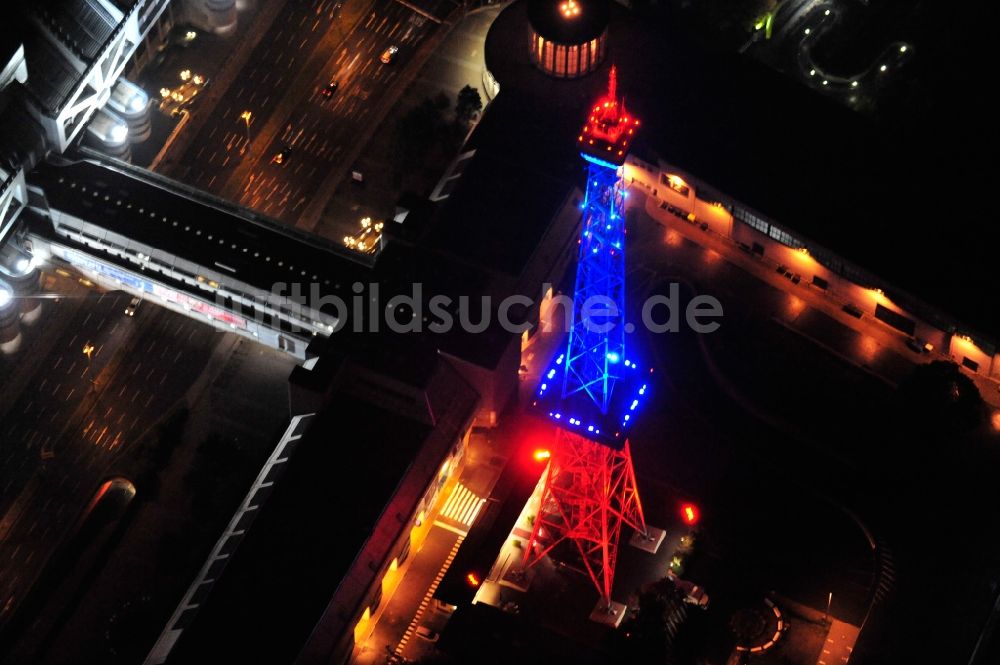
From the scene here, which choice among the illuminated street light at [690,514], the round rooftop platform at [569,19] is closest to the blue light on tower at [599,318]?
the illuminated street light at [690,514]

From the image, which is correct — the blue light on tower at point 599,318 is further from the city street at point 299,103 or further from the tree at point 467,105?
the city street at point 299,103

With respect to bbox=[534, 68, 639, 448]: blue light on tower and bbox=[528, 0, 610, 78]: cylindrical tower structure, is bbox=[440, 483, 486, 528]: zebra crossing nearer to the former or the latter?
bbox=[534, 68, 639, 448]: blue light on tower

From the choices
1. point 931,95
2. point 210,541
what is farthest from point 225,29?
point 931,95

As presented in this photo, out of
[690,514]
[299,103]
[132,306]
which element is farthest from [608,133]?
[132,306]

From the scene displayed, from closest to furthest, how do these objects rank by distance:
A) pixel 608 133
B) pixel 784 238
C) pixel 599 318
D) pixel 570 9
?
pixel 599 318 < pixel 608 133 < pixel 784 238 < pixel 570 9

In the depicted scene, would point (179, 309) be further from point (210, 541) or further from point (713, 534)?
point (713, 534)

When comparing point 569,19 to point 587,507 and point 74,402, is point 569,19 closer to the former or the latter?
point 587,507
